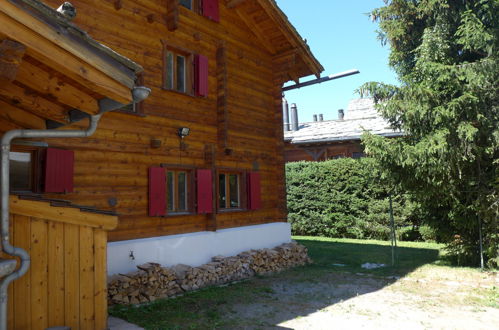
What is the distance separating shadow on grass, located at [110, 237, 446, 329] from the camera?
600cm

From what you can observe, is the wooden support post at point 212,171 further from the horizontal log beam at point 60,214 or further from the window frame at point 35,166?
the horizontal log beam at point 60,214

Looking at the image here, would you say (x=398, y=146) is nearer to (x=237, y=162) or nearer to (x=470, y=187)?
(x=470, y=187)

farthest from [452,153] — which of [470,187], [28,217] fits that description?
[28,217]

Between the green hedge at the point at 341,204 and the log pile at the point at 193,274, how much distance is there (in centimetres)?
581

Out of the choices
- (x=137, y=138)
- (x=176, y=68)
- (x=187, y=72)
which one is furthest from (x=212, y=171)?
(x=176, y=68)

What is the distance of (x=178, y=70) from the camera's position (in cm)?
936

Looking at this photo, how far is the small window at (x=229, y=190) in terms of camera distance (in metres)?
10.3

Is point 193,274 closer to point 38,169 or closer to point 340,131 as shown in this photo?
point 38,169

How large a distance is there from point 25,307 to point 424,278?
8191 millimetres

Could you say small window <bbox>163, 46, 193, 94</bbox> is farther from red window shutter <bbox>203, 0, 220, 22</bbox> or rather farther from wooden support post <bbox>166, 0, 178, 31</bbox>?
red window shutter <bbox>203, 0, 220, 22</bbox>

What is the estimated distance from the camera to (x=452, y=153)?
9.08 m

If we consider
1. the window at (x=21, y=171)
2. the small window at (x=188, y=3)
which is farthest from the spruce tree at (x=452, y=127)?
the window at (x=21, y=171)

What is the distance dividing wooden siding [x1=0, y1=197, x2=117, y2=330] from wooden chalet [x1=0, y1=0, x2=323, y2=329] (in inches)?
0.5

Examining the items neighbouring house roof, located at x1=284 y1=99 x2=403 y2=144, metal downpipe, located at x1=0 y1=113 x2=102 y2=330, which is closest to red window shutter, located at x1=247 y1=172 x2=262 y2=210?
metal downpipe, located at x1=0 y1=113 x2=102 y2=330
